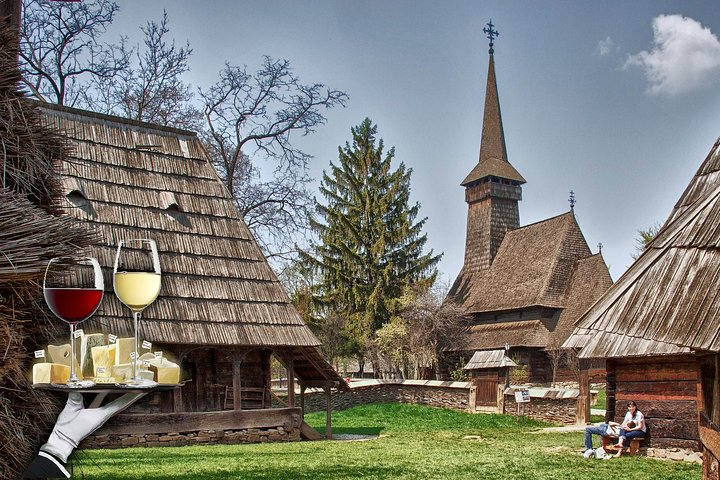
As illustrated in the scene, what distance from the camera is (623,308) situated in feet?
18.8

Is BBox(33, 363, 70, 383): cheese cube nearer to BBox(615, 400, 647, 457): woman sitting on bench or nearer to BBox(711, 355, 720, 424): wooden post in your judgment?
BBox(711, 355, 720, 424): wooden post

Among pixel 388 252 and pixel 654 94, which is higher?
pixel 654 94

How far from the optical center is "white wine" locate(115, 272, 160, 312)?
2510 mm

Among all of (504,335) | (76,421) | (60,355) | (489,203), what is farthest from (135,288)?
(489,203)

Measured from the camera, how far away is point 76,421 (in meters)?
2.84

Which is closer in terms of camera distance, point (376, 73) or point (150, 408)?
point (150, 408)

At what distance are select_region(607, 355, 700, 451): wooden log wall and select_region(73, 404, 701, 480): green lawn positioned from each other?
864 millimetres

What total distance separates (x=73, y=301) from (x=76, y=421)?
60cm

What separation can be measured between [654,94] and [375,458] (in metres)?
24.3

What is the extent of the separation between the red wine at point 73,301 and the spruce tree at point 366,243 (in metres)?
38.8

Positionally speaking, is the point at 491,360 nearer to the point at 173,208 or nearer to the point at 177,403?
the point at 177,403

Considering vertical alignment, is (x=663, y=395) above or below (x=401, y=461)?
above

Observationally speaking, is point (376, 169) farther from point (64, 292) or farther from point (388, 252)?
point (64, 292)

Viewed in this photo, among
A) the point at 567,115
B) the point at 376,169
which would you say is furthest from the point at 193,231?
the point at 376,169
